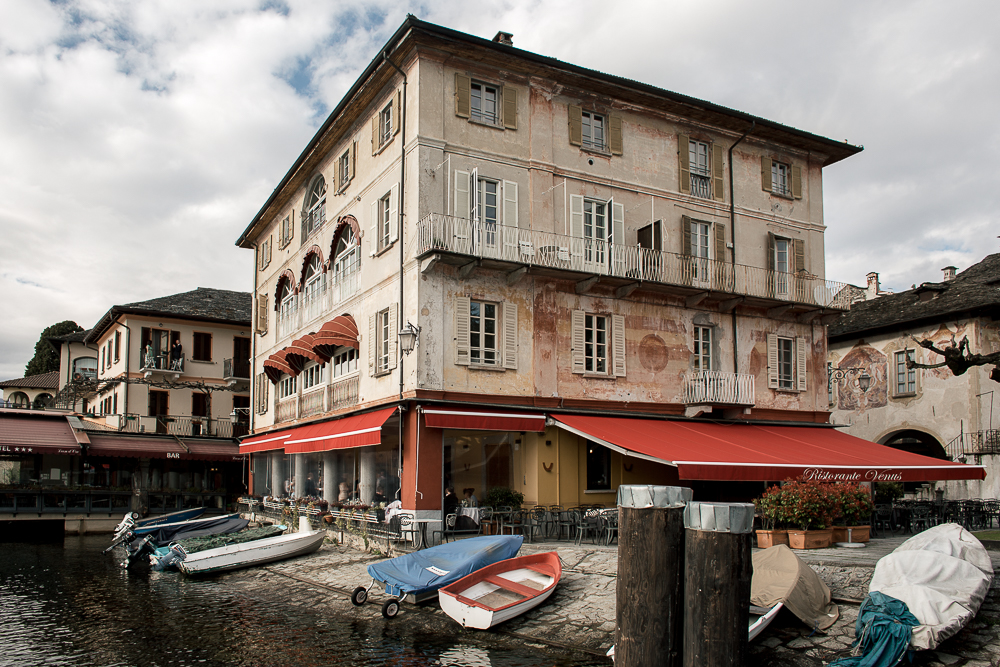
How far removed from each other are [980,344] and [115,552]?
29.3 m

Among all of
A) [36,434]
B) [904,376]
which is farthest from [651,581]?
[36,434]

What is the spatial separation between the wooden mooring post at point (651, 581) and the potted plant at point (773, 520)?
23.8 feet

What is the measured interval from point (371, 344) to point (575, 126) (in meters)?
8.00

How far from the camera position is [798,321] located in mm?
24328

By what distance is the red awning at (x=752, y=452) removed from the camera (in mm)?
16766

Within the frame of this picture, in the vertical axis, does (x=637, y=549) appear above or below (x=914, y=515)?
above

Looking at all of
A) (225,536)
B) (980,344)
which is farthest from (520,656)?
(980,344)

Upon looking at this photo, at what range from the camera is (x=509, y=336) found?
19297mm

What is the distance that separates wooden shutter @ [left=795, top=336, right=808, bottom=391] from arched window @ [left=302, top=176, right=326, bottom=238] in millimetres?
15654

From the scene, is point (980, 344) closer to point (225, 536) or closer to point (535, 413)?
point (535, 413)

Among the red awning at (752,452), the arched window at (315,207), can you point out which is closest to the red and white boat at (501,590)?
the red awning at (752,452)

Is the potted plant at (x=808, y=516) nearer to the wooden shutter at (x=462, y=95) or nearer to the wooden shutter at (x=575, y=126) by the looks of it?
the wooden shutter at (x=575, y=126)

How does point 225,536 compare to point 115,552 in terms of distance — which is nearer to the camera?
point 225,536

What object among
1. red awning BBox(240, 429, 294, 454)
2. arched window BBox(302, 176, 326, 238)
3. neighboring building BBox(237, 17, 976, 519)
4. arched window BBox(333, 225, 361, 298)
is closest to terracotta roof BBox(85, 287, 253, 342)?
red awning BBox(240, 429, 294, 454)
